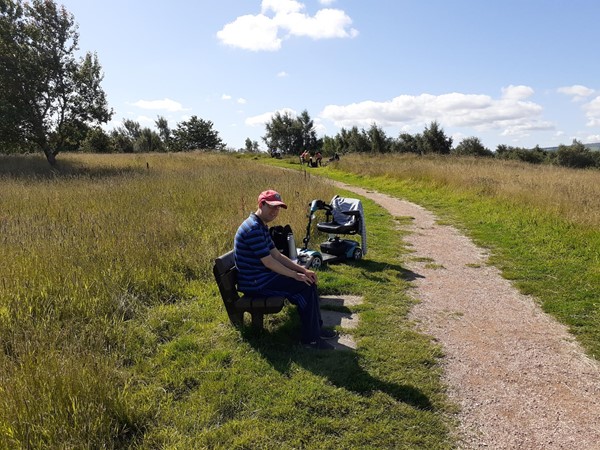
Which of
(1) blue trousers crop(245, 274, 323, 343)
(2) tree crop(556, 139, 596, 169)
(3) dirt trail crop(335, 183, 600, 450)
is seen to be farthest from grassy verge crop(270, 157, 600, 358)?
(2) tree crop(556, 139, 596, 169)

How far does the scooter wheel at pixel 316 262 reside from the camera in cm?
651

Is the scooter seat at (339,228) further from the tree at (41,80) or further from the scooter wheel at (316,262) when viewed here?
the tree at (41,80)

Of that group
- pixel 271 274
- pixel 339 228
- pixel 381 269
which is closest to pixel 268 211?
pixel 271 274

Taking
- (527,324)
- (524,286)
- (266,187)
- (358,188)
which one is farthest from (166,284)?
(358,188)

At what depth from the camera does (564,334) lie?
4625 millimetres

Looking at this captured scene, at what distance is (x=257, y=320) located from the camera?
14.2ft

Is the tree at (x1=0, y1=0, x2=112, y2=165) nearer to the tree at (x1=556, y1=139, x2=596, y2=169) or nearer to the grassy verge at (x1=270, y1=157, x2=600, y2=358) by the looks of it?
the grassy verge at (x1=270, y1=157, x2=600, y2=358)

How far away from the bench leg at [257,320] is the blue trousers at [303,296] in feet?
0.71

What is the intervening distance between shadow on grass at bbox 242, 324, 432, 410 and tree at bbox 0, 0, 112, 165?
70.1 feet

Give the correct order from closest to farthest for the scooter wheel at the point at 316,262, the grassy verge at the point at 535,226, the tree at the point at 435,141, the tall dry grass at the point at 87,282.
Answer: the tall dry grass at the point at 87,282
the grassy verge at the point at 535,226
the scooter wheel at the point at 316,262
the tree at the point at 435,141

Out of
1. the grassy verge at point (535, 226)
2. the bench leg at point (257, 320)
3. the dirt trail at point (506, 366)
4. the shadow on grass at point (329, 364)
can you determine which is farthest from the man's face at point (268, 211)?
the grassy verge at point (535, 226)

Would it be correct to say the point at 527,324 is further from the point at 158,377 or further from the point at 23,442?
the point at 23,442

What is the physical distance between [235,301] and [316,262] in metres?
2.47

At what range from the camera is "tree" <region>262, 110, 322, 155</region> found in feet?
185
